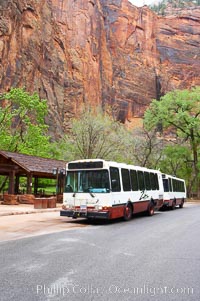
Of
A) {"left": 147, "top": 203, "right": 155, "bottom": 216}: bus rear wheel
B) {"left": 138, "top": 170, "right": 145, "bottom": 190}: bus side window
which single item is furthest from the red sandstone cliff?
{"left": 138, "top": 170, "right": 145, "bottom": 190}: bus side window

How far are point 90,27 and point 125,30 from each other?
18.8m

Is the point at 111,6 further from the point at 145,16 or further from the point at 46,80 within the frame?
the point at 46,80

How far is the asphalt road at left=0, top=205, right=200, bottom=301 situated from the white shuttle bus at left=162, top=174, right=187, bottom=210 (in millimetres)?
15143

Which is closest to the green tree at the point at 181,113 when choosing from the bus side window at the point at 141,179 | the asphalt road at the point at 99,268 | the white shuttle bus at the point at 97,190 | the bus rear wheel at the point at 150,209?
the bus rear wheel at the point at 150,209

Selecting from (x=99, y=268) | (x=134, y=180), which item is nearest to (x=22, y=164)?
(x=134, y=180)

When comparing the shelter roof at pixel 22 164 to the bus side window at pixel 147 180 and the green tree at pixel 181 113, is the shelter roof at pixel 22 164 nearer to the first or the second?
the bus side window at pixel 147 180

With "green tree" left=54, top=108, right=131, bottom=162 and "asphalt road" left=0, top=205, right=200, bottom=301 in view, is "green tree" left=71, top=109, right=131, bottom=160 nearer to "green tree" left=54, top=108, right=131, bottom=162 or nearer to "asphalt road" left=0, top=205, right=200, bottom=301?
"green tree" left=54, top=108, right=131, bottom=162

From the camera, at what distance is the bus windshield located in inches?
594

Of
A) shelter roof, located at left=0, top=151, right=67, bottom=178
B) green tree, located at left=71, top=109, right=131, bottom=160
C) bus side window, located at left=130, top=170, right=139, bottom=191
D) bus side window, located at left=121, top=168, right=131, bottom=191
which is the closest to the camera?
bus side window, located at left=121, top=168, right=131, bottom=191

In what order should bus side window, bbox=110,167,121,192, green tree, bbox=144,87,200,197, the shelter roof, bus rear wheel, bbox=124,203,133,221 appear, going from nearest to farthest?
bus side window, bbox=110,167,121,192, bus rear wheel, bbox=124,203,133,221, the shelter roof, green tree, bbox=144,87,200,197

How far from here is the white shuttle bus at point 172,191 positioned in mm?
26208

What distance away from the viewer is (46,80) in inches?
2343

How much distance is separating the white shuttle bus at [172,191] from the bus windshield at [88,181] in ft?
38.0

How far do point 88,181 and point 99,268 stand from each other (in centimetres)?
867
